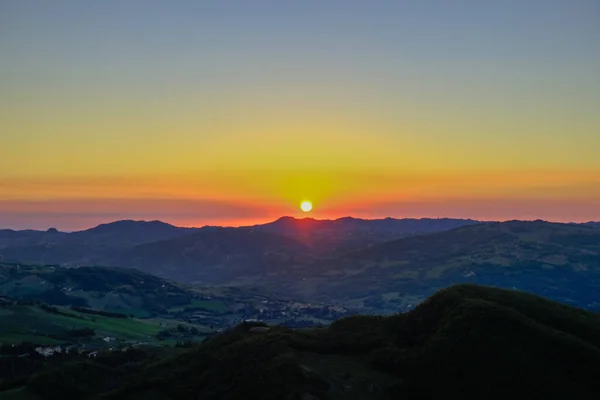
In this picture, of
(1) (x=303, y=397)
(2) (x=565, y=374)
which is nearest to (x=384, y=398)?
(1) (x=303, y=397)

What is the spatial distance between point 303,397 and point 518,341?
26.2 m

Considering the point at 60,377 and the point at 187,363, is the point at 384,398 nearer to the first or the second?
the point at 187,363

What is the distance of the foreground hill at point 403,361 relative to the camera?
6806 cm

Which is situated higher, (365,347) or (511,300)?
(511,300)

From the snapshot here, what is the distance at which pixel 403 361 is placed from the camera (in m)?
74.1

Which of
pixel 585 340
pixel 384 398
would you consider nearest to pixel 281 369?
pixel 384 398

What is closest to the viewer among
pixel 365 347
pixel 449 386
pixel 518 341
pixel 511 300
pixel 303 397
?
pixel 303 397

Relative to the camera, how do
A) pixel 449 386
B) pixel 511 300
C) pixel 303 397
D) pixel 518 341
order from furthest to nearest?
pixel 511 300 < pixel 518 341 < pixel 449 386 < pixel 303 397

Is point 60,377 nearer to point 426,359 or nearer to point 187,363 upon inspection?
point 187,363

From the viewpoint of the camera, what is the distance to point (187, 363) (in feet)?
272

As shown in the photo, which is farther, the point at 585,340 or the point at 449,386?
the point at 585,340

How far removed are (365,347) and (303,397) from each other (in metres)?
19.2

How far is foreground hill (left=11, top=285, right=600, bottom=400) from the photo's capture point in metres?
68.1

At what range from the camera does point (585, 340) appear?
78.4 meters
